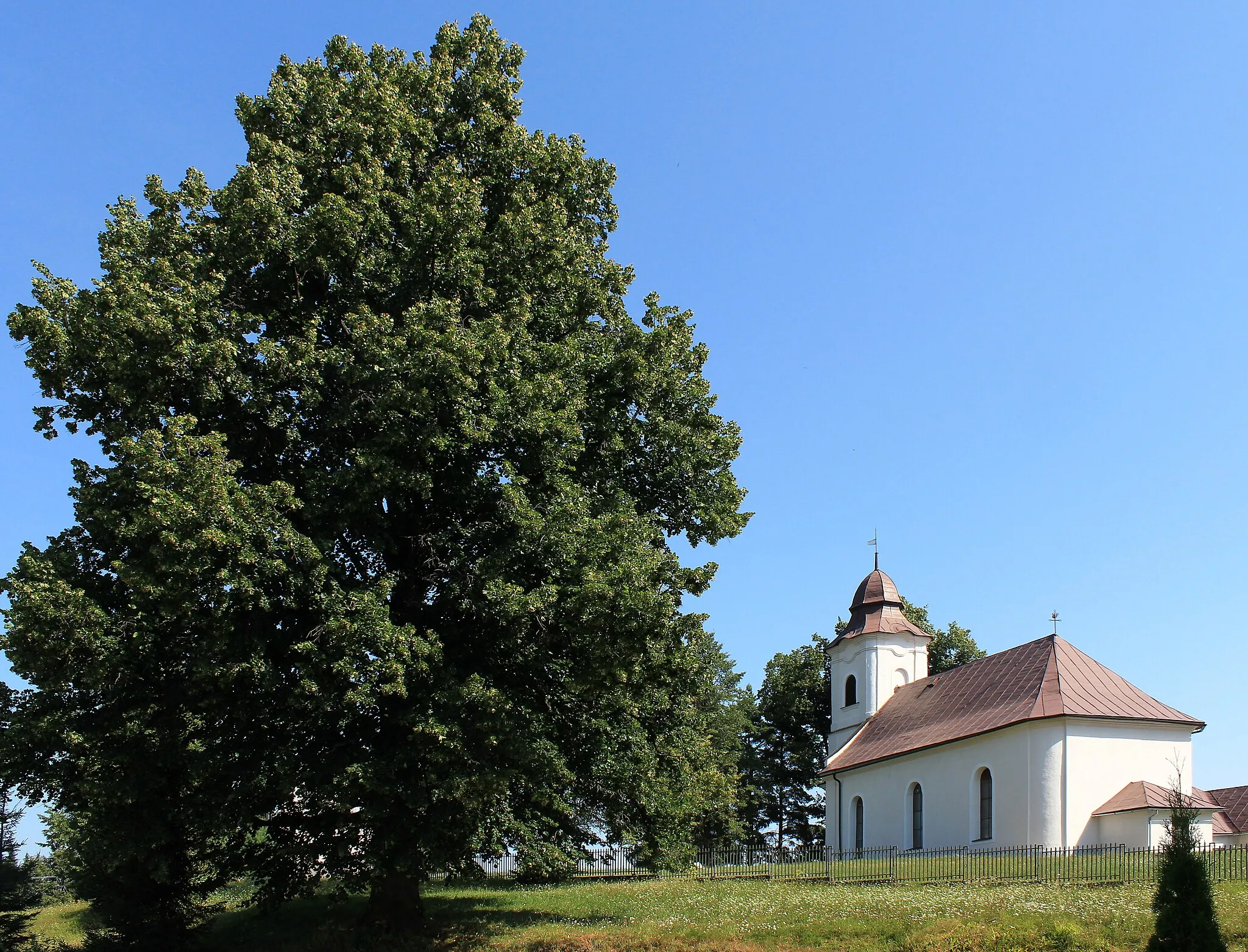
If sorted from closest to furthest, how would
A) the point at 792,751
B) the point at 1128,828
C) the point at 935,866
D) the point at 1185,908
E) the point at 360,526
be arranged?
the point at 1185,908
the point at 360,526
the point at 935,866
the point at 1128,828
the point at 792,751

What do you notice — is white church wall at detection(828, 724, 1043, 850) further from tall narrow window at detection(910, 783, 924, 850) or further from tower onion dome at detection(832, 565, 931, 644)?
tower onion dome at detection(832, 565, 931, 644)

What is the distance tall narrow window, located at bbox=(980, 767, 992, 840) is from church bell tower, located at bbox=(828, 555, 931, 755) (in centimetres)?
1377

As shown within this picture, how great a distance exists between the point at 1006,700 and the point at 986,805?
147 inches

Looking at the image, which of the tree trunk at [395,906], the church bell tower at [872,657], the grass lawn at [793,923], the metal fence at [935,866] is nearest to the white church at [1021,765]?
the church bell tower at [872,657]

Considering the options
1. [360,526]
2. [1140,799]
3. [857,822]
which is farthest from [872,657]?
[360,526]

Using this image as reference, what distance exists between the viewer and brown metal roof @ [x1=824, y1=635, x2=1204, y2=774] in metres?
34.6

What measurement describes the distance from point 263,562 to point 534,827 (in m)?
7.56

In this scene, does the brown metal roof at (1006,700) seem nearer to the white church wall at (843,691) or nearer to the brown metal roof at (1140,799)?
the brown metal roof at (1140,799)

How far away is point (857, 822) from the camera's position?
46.7 meters

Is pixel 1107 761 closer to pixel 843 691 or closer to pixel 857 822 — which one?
pixel 857 822

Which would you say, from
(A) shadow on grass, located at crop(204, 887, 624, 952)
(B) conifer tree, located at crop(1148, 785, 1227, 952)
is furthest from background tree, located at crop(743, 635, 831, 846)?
A: (B) conifer tree, located at crop(1148, 785, 1227, 952)

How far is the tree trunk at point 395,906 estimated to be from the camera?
18469 millimetres

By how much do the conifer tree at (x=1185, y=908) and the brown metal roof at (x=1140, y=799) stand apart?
778 inches

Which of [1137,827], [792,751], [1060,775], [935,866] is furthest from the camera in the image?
[792,751]
